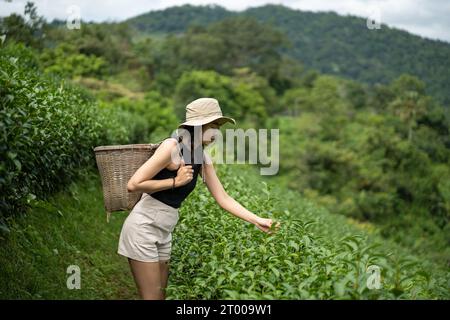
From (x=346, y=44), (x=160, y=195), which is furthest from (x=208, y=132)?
(x=346, y=44)

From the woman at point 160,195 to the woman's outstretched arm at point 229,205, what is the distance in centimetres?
13

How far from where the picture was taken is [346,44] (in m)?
75.7

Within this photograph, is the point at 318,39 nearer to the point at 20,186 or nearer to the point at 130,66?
the point at 130,66

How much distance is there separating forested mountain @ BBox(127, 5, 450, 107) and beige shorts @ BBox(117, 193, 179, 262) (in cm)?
4808

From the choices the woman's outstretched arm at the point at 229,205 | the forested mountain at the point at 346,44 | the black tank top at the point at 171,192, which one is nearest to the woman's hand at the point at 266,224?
the woman's outstretched arm at the point at 229,205

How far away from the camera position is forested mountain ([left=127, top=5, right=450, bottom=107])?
5209 cm

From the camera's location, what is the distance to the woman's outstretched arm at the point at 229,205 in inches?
142

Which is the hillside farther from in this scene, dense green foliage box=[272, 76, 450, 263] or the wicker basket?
dense green foliage box=[272, 76, 450, 263]

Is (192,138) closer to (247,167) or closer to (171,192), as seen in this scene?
(171,192)

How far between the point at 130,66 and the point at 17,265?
4490 centimetres

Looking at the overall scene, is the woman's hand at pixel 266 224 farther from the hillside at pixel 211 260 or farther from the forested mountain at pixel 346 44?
the forested mountain at pixel 346 44

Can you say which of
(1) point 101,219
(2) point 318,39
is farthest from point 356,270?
(2) point 318,39

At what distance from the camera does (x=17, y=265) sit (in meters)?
4.43

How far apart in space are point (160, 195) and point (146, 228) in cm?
21
